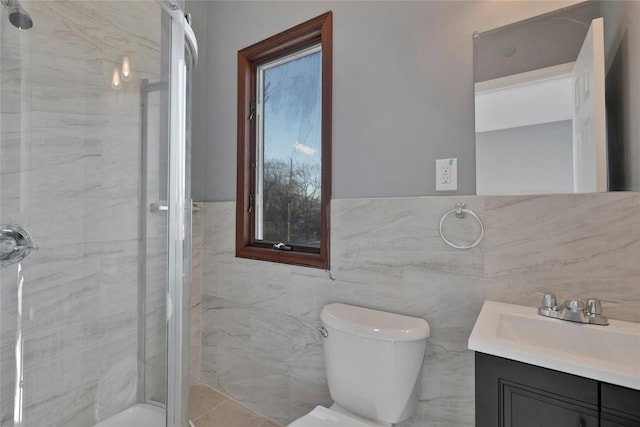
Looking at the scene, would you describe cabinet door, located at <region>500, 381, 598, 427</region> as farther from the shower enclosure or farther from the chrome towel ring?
the shower enclosure

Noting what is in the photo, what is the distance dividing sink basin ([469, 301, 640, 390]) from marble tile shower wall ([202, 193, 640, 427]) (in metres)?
Answer: 0.12

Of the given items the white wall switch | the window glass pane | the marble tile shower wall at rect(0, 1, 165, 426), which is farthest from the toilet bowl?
the white wall switch

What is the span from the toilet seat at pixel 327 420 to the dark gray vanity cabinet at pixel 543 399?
0.47 m

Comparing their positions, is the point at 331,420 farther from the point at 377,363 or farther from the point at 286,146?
the point at 286,146

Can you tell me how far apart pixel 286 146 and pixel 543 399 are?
1.59 metres

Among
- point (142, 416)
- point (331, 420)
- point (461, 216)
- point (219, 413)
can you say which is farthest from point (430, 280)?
point (219, 413)

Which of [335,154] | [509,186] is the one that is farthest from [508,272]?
[335,154]

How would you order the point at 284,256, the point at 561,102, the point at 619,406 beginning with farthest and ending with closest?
the point at 284,256, the point at 561,102, the point at 619,406

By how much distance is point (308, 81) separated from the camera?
1.79m

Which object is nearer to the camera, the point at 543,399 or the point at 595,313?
the point at 543,399

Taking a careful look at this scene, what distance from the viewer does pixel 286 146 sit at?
1.89 metres

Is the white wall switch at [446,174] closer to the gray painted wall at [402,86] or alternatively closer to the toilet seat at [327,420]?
the gray painted wall at [402,86]

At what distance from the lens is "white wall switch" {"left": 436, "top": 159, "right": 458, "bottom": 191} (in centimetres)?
123

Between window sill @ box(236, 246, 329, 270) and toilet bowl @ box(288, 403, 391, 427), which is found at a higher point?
window sill @ box(236, 246, 329, 270)
